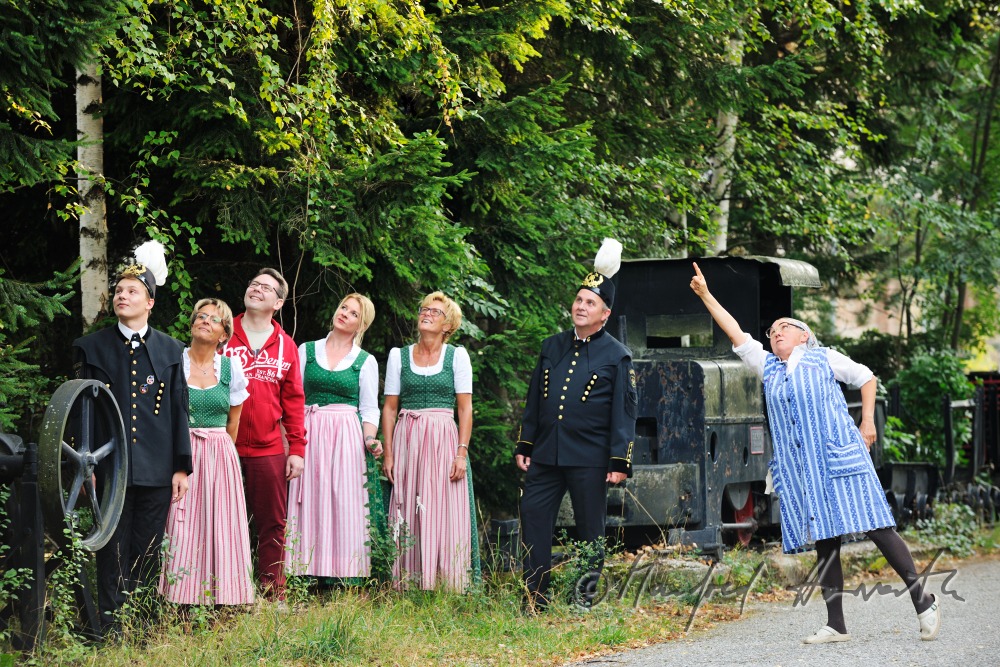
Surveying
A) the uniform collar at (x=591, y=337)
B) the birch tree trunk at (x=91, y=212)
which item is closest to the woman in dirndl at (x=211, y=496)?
the birch tree trunk at (x=91, y=212)

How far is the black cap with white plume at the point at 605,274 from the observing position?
7.83m

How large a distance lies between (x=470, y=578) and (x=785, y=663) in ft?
7.35

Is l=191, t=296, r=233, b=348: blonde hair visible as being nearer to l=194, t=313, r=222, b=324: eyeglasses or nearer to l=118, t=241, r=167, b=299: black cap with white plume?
l=194, t=313, r=222, b=324: eyeglasses

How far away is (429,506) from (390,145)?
276 centimetres

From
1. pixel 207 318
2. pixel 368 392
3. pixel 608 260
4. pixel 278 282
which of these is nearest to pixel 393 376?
pixel 368 392

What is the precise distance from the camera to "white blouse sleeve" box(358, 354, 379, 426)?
795 cm

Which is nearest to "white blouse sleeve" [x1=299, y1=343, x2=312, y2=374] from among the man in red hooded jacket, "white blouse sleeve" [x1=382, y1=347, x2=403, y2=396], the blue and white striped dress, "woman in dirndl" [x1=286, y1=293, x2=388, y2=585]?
"woman in dirndl" [x1=286, y1=293, x2=388, y2=585]

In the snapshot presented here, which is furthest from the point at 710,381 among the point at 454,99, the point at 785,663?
the point at 785,663

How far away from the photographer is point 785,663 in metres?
6.31

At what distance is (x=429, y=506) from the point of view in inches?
313

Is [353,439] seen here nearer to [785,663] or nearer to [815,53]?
[785,663]

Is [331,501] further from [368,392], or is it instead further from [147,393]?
[147,393]

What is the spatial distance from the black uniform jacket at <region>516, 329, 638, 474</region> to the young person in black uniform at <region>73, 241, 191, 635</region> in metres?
2.13

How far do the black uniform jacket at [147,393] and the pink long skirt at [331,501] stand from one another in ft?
3.54
